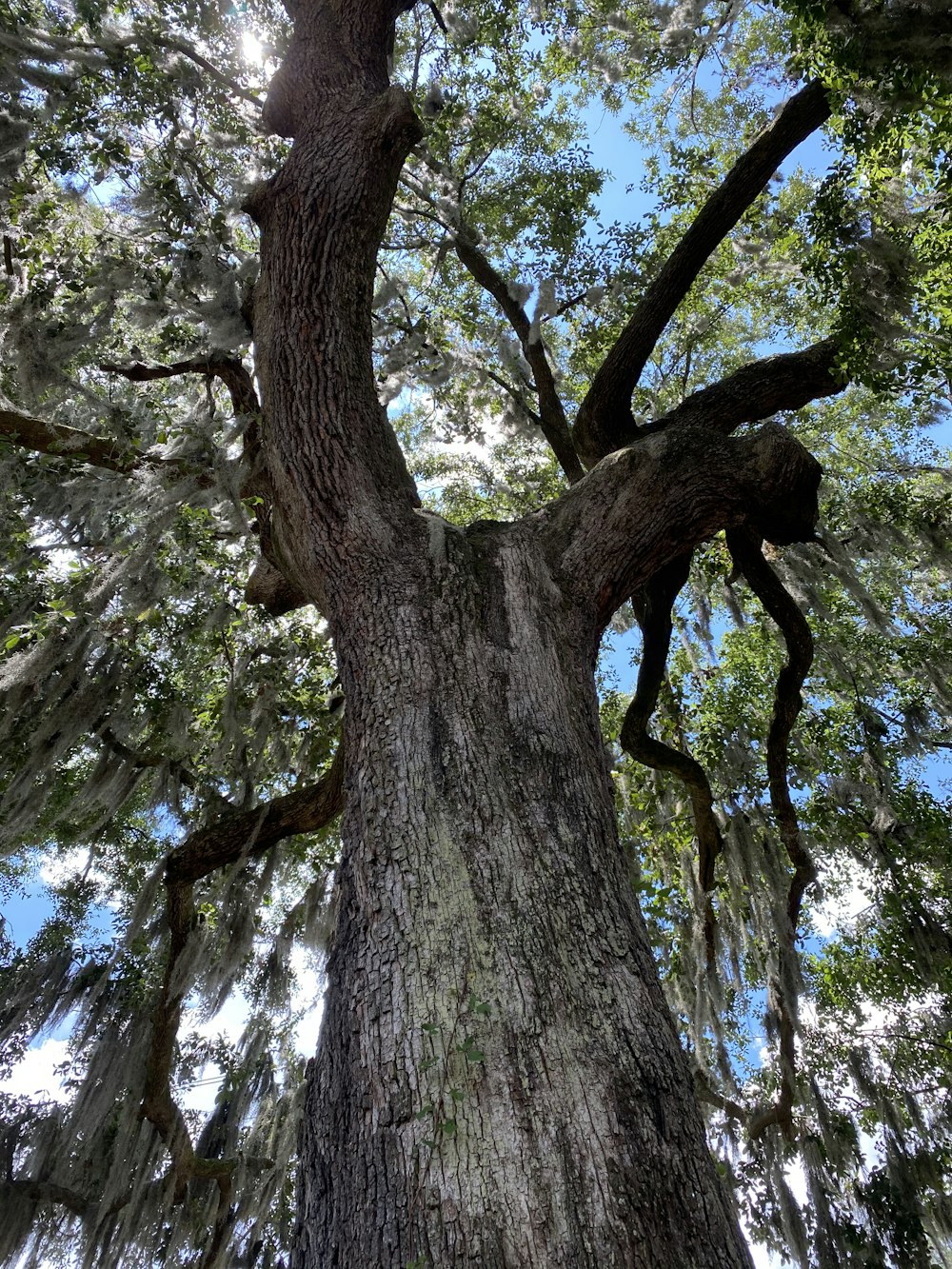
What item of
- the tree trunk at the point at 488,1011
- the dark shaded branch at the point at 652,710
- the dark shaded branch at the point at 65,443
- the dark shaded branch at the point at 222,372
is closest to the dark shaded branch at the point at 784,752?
the dark shaded branch at the point at 652,710

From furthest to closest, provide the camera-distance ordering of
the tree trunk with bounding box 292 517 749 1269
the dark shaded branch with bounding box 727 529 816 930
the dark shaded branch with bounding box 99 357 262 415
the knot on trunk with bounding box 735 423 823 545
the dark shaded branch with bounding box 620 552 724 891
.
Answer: the dark shaded branch with bounding box 99 357 262 415 < the dark shaded branch with bounding box 620 552 724 891 < the dark shaded branch with bounding box 727 529 816 930 < the knot on trunk with bounding box 735 423 823 545 < the tree trunk with bounding box 292 517 749 1269

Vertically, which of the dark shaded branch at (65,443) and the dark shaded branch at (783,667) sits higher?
the dark shaded branch at (65,443)

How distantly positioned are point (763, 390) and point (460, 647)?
7.96 ft

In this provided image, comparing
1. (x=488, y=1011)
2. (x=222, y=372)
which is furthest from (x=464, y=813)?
(x=222, y=372)

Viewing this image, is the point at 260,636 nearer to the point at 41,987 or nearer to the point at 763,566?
the point at 41,987

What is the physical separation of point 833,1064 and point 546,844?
6.90 metres

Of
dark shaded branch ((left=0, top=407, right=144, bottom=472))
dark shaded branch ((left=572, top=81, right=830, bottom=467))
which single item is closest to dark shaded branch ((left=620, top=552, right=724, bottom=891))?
dark shaded branch ((left=572, top=81, right=830, bottom=467))

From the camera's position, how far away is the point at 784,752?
4266mm

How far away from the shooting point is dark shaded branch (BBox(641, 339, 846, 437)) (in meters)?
3.78

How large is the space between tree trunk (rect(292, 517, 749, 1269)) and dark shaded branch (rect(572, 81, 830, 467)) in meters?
2.25

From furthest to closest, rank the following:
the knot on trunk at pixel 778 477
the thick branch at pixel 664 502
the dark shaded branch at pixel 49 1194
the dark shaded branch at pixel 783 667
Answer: the dark shaded branch at pixel 49 1194
the dark shaded branch at pixel 783 667
the knot on trunk at pixel 778 477
the thick branch at pixel 664 502

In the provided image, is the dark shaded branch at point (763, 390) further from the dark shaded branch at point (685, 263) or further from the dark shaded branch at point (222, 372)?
the dark shaded branch at point (222, 372)

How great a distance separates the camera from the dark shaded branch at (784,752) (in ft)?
12.5

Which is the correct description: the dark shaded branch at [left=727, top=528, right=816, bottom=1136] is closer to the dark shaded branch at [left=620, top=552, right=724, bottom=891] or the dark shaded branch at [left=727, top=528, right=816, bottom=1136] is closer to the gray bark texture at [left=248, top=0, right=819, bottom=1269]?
the dark shaded branch at [left=620, top=552, right=724, bottom=891]
